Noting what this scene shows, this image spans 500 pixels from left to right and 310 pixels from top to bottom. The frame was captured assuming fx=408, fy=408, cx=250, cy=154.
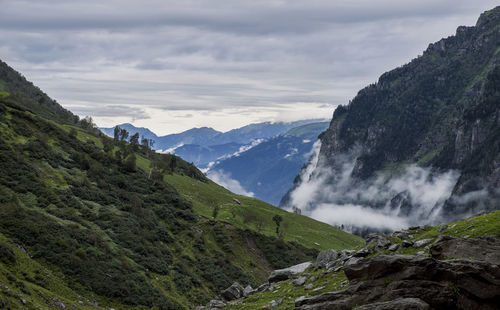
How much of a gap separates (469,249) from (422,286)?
6687 mm

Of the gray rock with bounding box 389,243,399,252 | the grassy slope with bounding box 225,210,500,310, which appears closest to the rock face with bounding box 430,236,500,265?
the grassy slope with bounding box 225,210,500,310

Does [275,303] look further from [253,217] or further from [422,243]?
[253,217]

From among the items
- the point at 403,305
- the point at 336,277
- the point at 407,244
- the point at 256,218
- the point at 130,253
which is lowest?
the point at 256,218

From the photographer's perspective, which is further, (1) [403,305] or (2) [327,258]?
(2) [327,258]

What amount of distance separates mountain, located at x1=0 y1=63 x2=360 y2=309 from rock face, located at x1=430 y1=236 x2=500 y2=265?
3350cm

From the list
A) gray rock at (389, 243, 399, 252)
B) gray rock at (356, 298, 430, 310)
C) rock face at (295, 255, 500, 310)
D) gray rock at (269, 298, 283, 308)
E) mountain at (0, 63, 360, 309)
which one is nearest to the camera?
gray rock at (356, 298, 430, 310)

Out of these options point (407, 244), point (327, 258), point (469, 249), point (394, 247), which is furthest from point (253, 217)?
point (469, 249)

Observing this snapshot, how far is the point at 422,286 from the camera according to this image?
923 inches

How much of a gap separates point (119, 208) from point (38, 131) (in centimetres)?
4105

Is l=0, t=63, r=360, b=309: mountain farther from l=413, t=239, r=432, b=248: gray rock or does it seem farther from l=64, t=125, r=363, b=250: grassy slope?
l=413, t=239, r=432, b=248: gray rock

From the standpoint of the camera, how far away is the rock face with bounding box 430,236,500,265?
88.0 feet

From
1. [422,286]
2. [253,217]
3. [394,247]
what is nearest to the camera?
[422,286]

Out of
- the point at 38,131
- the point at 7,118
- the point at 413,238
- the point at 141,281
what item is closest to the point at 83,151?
the point at 38,131

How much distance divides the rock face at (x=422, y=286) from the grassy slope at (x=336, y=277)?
277 inches
